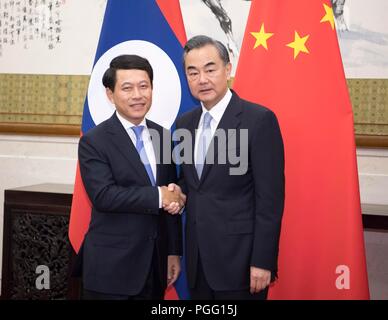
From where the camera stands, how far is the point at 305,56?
7.08 feet

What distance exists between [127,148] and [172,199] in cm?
25

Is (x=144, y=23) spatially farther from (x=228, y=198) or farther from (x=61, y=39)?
(x=61, y=39)

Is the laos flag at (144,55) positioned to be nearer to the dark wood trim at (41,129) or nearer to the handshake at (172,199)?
the handshake at (172,199)

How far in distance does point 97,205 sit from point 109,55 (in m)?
0.76

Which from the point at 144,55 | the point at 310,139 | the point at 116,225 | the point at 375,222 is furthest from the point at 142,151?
the point at 375,222

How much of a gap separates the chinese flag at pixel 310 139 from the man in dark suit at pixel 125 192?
0.53 metres

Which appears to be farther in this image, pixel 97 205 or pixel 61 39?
pixel 61 39

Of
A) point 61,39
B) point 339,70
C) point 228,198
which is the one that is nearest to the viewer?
point 228,198

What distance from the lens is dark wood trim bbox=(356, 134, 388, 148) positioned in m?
2.87

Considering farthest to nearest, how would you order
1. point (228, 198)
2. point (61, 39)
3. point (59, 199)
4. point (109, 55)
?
point (61, 39)
point (59, 199)
point (109, 55)
point (228, 198)

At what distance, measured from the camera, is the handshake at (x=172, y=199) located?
5.98 ft

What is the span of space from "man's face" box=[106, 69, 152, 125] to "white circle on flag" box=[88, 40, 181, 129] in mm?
366

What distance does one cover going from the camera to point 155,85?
7.56 ft
